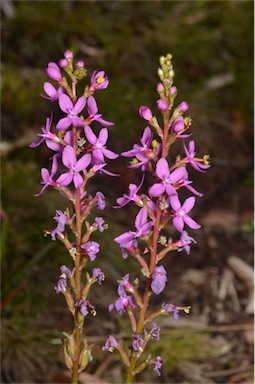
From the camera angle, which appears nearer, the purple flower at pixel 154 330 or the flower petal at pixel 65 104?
the flower petal at pixel 65 104

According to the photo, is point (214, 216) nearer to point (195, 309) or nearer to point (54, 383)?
point (195, 309)

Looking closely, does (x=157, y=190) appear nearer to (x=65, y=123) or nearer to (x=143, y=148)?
(x=143, y=148)

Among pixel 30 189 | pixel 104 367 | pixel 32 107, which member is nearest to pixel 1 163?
pixel 30 189

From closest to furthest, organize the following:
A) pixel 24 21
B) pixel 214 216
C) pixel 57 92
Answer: pixel 57 92
pixel 214 216
pixel 24 21

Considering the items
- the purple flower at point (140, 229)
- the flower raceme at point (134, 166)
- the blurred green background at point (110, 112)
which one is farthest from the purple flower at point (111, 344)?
the blurred green background at point (110, 112)

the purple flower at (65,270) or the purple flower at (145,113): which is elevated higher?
the purple flower at (145,113)

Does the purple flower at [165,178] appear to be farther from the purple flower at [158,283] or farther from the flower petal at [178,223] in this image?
the purple flower at [158,283]
